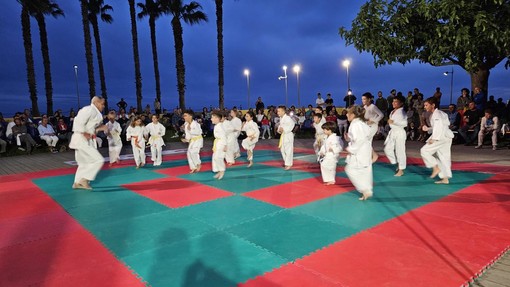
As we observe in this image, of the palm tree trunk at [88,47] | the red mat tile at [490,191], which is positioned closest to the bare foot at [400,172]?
the red mat tile at [490,191]

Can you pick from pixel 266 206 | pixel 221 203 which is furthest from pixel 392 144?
pixel 221 203

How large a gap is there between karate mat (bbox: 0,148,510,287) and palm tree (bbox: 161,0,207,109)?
52.8ft

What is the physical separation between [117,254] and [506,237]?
4.44m

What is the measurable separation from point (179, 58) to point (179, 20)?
246 centimetres

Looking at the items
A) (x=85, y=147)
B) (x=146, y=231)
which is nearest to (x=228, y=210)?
(x=146, y=231)

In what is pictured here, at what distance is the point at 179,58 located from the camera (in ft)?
72.8

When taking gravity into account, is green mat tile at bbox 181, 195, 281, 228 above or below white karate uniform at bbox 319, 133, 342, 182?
below

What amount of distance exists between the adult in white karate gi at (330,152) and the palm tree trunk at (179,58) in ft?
54.2

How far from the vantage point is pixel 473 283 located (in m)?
2.86

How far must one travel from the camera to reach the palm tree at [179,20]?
21625mm

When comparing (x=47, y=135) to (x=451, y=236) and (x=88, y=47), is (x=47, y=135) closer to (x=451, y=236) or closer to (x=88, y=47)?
(x=88, y=47)

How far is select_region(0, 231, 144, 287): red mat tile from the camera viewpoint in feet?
9.96

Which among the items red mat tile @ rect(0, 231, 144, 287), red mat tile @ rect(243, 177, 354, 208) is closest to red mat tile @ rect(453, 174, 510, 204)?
red mat tile @ rect(243, 177, 354, 208)

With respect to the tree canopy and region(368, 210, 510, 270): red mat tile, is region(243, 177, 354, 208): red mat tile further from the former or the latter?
the tree canopy
